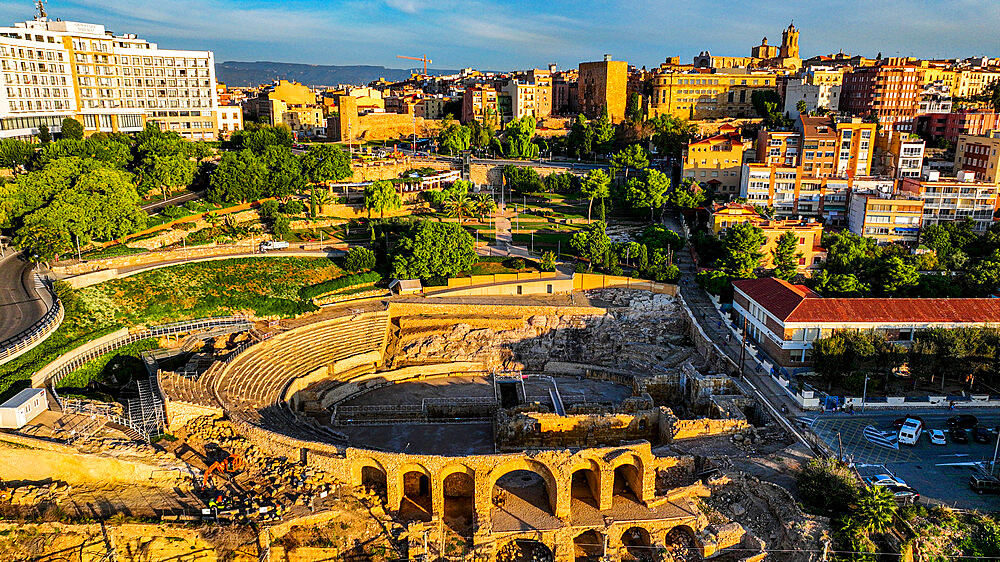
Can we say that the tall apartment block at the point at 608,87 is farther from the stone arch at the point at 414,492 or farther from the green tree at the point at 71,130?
the stone arch at the point at 414,492

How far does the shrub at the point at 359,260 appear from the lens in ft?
180

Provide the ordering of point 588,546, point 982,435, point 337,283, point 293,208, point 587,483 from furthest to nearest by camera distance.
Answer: point 293,208
point 337,283
point 982,435
point 587,483
point 588,546

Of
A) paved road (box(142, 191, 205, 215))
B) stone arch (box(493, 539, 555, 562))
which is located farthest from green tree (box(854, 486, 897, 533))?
paved road (box(142, 191, 205, 215))

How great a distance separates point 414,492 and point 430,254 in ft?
83.3

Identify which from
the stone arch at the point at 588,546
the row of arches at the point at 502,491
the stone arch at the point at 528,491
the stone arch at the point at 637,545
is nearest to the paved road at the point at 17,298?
the row of arches at the point at 502,491

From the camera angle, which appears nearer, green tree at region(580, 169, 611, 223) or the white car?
the white car

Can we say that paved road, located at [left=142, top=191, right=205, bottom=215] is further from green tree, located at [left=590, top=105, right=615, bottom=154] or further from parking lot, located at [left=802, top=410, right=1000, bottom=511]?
parking lot, located at [left=802, top=410, right=1000, bottom=511]

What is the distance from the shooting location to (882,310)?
1655 inches

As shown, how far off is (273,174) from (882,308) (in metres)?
52.2

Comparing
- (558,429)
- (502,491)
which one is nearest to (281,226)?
(558,429)

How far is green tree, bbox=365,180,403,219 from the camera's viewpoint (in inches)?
2670

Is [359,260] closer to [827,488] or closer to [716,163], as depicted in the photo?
[827,488]

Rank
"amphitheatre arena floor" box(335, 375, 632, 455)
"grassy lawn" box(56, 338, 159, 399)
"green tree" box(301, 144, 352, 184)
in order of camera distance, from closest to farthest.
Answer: "grassy lawn" box(56, 338, 159, 399) → "amphitheatre arena floor" box(335, 375, 632, 455) → "green tree" box(301, 144, 352, 184)

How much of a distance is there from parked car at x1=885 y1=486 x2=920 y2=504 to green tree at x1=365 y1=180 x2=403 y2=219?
5074cm
